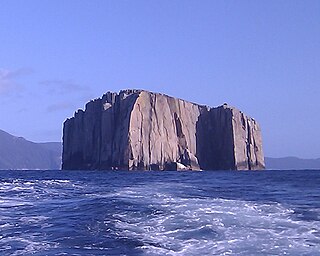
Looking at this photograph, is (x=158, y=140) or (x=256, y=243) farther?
(x=158, y=140)

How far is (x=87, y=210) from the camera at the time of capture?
72.9ft

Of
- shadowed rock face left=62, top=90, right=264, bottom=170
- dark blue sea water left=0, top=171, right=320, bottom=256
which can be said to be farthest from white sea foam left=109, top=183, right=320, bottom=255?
shadowed rock face left=62, top=90, right=264, bottom=170

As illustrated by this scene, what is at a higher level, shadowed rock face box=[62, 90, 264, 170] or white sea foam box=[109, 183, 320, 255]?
shadowed rock face box=[62, 90, 264, 170]

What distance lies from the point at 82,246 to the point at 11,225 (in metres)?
4.71

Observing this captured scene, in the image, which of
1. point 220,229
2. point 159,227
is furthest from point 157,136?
point 220,229

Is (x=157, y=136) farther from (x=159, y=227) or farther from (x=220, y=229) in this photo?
(x=220, y=229)

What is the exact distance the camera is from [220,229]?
1730 centimetres

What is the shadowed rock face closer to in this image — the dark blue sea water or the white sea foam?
the dark blue sea water

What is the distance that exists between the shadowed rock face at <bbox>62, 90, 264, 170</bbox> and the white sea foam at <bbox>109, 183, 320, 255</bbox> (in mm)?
82303

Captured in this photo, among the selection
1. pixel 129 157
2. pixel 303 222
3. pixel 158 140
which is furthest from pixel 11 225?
pixel 158 140

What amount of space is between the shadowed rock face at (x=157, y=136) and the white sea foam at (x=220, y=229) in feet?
270

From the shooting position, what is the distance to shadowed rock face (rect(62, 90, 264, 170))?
109 meters

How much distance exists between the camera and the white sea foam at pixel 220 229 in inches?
571

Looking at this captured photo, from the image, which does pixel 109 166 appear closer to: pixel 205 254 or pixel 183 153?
pixel 183 153
